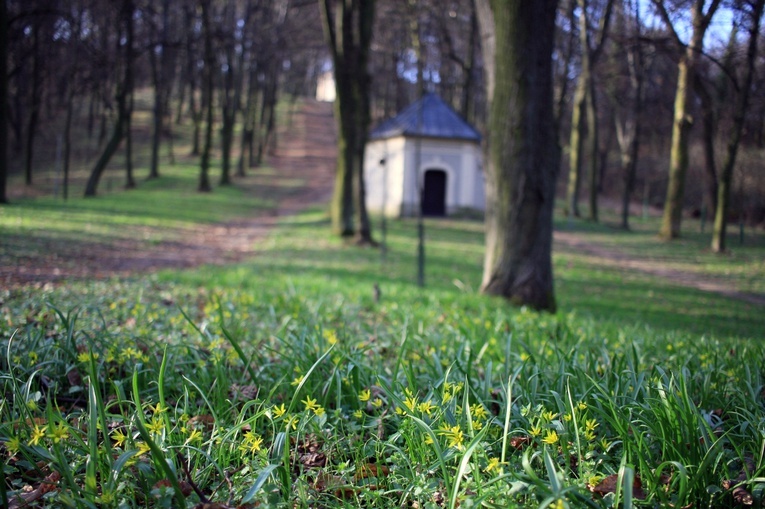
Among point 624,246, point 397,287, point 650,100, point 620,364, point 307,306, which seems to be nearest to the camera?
point 620,364

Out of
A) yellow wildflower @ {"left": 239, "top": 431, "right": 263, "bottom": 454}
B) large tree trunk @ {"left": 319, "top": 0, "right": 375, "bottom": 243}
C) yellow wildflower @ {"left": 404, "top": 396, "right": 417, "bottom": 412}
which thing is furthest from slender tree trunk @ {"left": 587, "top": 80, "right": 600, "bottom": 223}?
yellow wildflower @ {"left": 239, "top": 431, "right": 263, "bottom": 454}

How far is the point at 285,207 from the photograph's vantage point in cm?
3161

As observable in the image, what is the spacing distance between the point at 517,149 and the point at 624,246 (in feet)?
53.9

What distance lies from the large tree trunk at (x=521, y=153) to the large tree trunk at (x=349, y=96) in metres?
9.12

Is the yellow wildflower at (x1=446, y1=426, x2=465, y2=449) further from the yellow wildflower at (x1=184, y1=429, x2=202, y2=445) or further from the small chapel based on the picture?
the small chapel

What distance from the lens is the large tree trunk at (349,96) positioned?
1669 cm

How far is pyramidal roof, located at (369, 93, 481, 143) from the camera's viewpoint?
97.8ft

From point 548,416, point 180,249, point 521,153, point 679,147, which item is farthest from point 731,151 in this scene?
point 548,416

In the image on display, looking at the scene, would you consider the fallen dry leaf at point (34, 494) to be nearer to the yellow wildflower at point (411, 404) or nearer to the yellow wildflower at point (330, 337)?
the yellow wildflower at point (411, 404)

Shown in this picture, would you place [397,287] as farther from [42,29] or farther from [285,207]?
[42,29]

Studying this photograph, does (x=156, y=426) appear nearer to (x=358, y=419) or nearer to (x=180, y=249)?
(x=358, y=419)

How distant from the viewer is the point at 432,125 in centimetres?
3056

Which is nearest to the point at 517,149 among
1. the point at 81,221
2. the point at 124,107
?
the point at 81,221

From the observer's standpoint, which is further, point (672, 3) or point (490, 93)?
point (672, 3)
